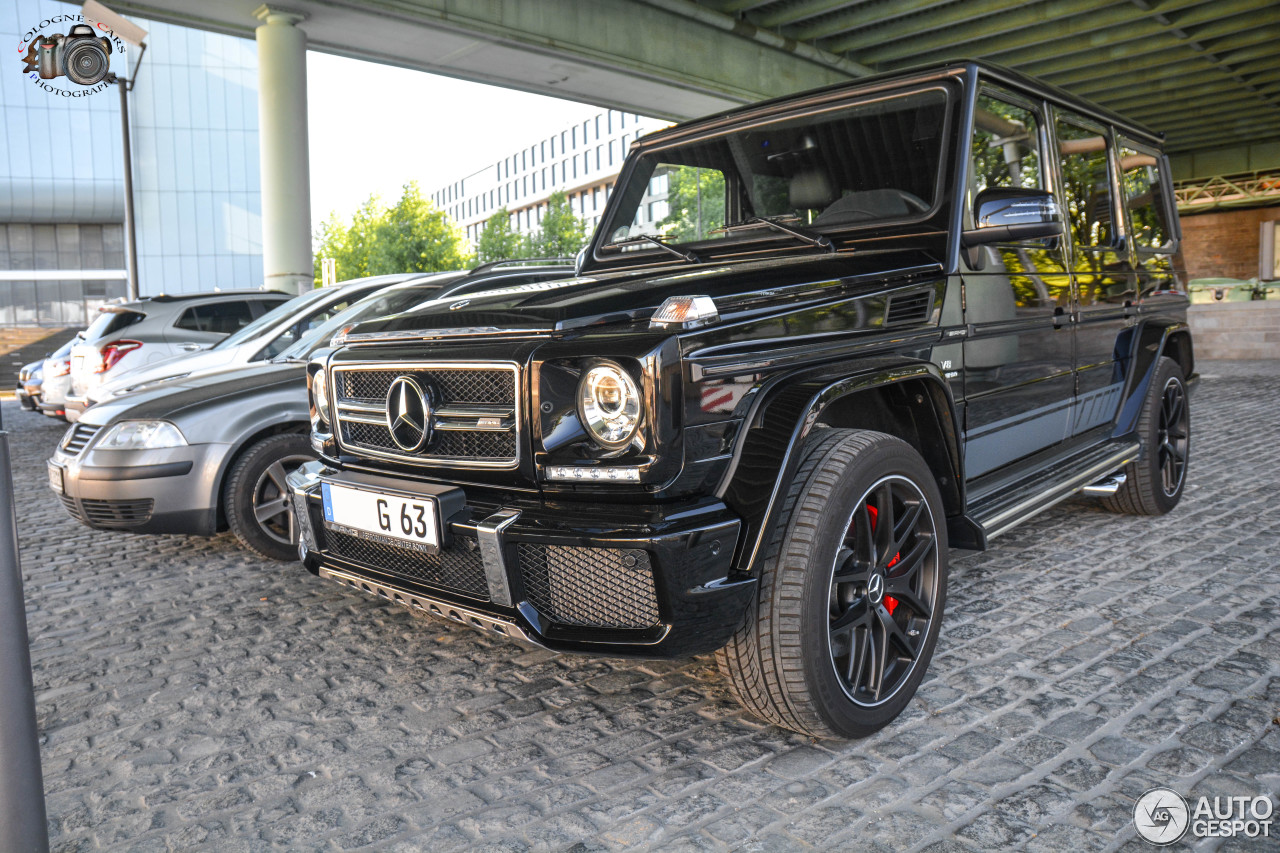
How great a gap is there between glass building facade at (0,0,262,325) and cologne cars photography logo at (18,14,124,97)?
990 millimetres

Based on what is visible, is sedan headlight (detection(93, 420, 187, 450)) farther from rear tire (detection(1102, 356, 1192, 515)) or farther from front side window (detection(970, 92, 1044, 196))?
rear tire (detection(1102, 356, 1192, 515))

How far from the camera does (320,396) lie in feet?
11.6

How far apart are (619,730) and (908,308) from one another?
1.67 meters

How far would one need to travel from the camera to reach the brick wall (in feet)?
103

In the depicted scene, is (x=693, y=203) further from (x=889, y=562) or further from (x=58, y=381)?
(x=58, y=381)

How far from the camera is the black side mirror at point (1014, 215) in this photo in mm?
3229

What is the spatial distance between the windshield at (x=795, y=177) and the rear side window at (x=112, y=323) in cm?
817

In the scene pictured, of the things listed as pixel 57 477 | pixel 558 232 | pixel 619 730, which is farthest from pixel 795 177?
pixel 558 232

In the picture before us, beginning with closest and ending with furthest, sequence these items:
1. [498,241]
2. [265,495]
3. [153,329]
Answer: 1. [265,495]
2. [153,329]
3. [498,241]

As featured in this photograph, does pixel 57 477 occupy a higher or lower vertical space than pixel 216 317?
lower

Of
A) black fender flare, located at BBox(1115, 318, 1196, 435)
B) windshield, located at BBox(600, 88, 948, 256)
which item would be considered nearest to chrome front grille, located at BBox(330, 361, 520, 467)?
windshield, located at BBox(600, 88, 948, 256)

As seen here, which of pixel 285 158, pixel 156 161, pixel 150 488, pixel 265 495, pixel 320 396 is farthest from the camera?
pixel 156 161

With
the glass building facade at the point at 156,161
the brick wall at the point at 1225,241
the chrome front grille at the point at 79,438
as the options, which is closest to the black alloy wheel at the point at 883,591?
the chrome front grille at the point at 79,438

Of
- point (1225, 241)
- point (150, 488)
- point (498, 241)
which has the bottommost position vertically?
point (150, 488)
